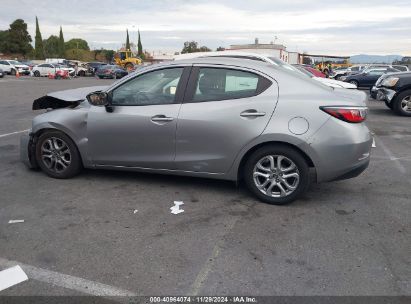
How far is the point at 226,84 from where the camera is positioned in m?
4.62

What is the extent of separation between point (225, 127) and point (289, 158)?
30.2 inches

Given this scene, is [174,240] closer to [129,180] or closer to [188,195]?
[188,195]

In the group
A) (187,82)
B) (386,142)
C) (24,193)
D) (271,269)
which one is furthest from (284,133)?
(386,142)

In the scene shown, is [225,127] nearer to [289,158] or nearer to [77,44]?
[289,158]

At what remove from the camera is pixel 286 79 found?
4.52m

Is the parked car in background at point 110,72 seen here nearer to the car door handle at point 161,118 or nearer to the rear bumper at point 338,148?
the car door handle at point 161,118

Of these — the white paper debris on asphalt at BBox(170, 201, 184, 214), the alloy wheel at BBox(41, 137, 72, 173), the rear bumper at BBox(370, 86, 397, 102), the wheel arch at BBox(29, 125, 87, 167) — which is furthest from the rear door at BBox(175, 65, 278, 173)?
the rear bumper at BBox(370, 86, 397, 102)

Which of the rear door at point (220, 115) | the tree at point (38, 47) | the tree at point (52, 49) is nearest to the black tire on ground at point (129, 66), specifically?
the tree at point (38, 47)

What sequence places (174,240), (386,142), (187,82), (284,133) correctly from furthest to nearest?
(386,142), (187,82), (284,133), (174,240)

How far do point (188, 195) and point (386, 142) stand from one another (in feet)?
17.0

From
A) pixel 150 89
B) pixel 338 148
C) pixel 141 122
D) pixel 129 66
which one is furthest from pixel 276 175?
pixel 129 66

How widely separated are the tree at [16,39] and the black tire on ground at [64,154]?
7341 cm

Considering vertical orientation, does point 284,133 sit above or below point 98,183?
above

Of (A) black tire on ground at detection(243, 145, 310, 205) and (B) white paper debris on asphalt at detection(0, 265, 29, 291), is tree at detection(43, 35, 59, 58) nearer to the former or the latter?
(A) black tire on ground at detection(243, 145, 310, 205)
